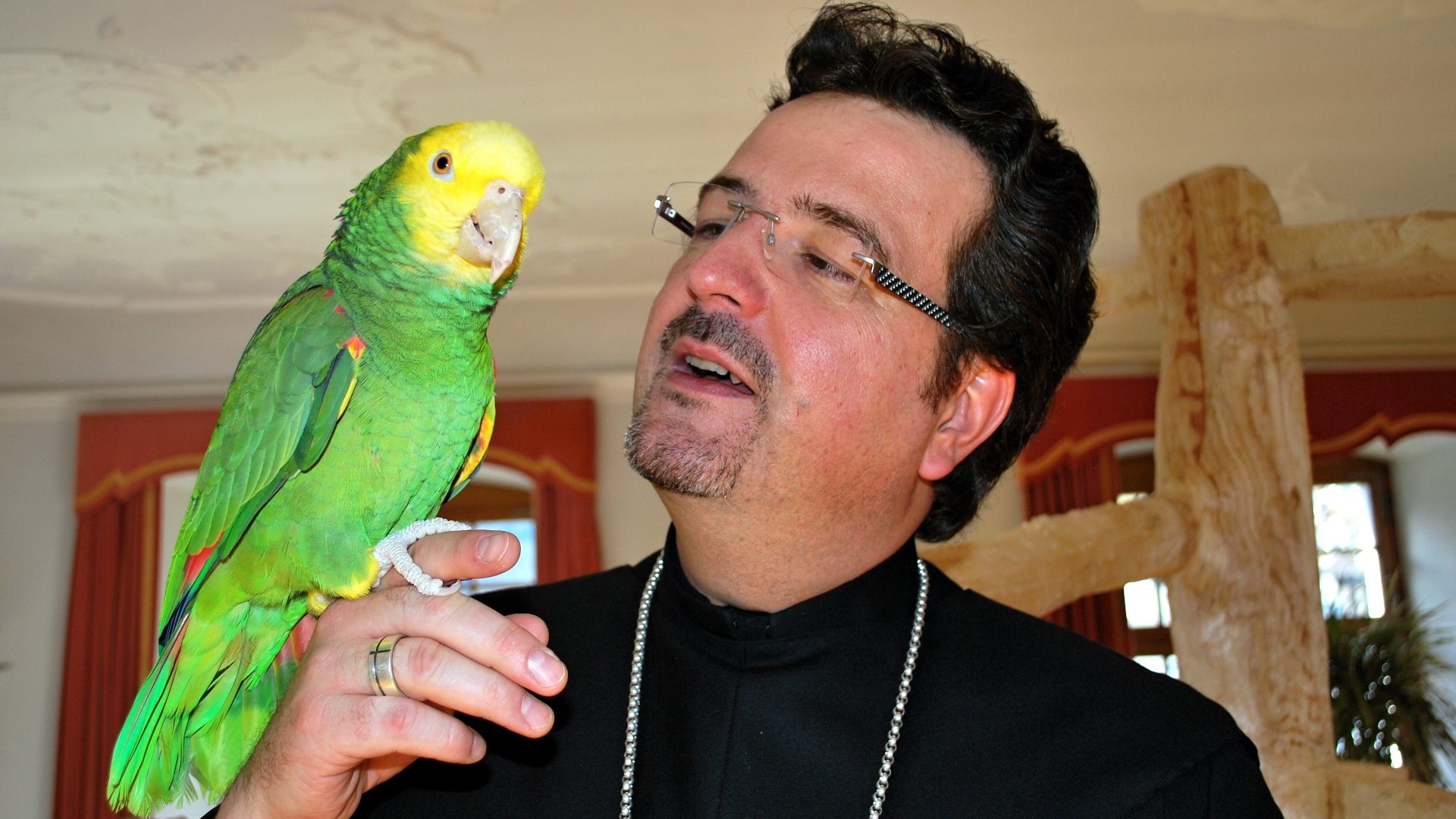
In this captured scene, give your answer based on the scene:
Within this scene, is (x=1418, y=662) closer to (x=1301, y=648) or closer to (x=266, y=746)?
(x=1301, y=648)

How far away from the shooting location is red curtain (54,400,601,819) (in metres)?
6.57

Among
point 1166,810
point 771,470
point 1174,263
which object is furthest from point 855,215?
point 1174,263

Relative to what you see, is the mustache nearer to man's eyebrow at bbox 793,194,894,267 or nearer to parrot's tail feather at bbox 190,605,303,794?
man's eyebrow at bbox 793,194,894,267

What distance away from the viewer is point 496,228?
3.86 ft

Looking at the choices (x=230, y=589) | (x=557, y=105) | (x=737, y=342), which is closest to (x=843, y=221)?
(x=737, y=342)

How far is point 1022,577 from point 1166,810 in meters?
0.94

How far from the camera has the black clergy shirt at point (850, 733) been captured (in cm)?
136

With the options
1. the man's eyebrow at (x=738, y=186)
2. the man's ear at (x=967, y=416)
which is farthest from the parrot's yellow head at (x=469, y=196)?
the man's ear at (x=967, y=416)

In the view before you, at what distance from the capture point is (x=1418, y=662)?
5516 mm

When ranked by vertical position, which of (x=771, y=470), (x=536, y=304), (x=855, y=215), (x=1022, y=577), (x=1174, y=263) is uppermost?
(x=536, y=304)

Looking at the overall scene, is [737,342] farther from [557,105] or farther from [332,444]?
[557,105]

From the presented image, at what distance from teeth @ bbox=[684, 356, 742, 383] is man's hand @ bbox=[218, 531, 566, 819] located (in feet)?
1.44

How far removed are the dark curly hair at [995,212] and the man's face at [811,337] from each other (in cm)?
4

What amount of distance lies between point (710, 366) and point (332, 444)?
501 millimetres
